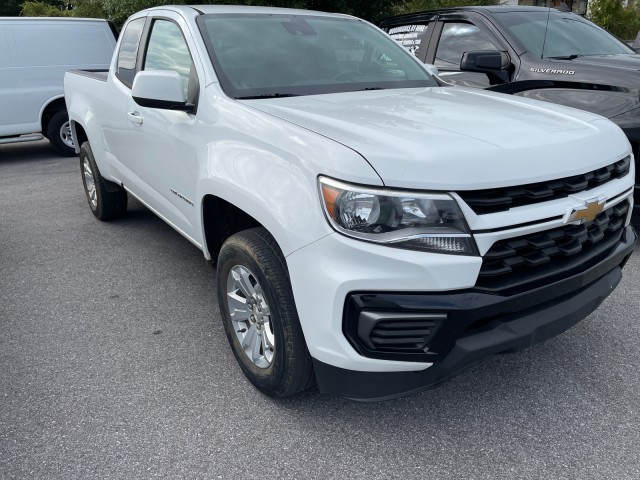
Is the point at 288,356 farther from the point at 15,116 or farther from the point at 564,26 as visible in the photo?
the point at 15,116

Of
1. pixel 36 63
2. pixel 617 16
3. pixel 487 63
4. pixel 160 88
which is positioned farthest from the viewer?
pixel 617 16

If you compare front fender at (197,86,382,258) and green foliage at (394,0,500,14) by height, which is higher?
front fender at (197,86,382,258)

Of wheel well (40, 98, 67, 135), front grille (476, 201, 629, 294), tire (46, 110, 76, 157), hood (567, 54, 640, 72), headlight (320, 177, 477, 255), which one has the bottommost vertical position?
tire (46, 110, 76, 157)

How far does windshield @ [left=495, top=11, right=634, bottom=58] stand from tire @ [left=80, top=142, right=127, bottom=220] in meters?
3.70

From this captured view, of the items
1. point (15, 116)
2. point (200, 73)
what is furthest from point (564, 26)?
point (15, 116)

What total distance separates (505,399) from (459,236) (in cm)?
105

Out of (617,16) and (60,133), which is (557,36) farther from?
(617,16)

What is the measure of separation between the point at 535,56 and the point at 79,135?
4.16m

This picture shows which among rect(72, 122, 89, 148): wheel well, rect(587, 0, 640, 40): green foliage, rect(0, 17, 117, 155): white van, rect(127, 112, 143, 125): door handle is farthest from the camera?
rect(587, 0, 640, 40): green foliage

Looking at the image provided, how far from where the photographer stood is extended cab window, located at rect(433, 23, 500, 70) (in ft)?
17.7

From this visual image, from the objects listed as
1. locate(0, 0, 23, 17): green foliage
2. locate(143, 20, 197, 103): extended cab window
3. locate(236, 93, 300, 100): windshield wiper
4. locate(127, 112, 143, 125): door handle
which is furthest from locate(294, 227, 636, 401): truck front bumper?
locate(0, 0, 23, 17): green foliage

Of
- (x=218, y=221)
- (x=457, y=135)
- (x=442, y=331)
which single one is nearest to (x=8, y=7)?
(x=218, y=221)

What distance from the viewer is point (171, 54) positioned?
3633 millimetres

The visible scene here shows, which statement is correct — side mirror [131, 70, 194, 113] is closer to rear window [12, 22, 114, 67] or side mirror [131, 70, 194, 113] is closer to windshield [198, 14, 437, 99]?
windshield [198, 14, 437, 99]
